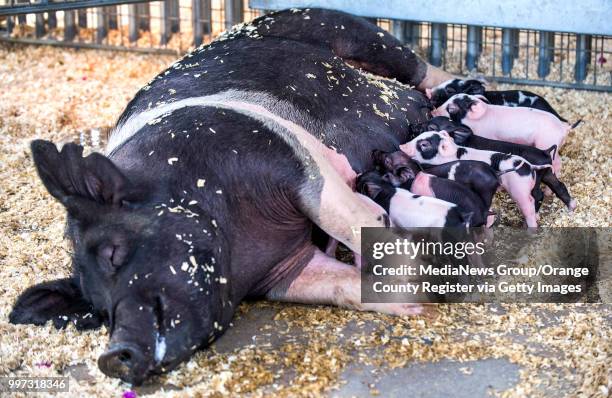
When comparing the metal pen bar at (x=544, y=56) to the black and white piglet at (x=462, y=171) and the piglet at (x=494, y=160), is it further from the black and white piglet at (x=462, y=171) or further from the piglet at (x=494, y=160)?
the black and white piglet at (x=462, y=171)

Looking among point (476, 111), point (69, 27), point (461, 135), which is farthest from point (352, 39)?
point (69, 27)

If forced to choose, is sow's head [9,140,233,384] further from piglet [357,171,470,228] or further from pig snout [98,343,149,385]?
piglet [357,171,470,228]

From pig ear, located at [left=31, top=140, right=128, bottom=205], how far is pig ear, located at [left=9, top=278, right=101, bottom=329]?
18.3 inches

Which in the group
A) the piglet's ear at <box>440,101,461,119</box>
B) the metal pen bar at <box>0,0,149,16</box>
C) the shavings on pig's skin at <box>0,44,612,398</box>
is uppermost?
the metal pen bar at <box>0,0,149,16</box>

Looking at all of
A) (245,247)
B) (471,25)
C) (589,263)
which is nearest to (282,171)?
(245,247)

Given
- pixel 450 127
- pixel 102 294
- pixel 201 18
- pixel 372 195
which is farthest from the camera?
pixel 201 18

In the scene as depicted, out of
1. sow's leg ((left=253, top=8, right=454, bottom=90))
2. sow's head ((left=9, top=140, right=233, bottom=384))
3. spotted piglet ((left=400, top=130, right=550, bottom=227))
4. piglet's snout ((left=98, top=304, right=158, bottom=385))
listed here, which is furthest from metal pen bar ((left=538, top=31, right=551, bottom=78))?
piglet's snout ((left=98, top=304, right=158, bottom=385))

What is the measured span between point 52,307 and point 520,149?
2.32 m

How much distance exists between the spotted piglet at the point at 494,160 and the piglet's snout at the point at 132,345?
1.84 m

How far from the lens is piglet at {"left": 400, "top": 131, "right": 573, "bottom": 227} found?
4.78 meters

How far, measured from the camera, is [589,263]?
4734 millimetres

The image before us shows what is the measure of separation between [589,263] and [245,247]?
64.9 inches

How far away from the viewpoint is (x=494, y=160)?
15.9 feet

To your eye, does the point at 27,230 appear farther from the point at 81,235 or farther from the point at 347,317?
the point at 347,317
